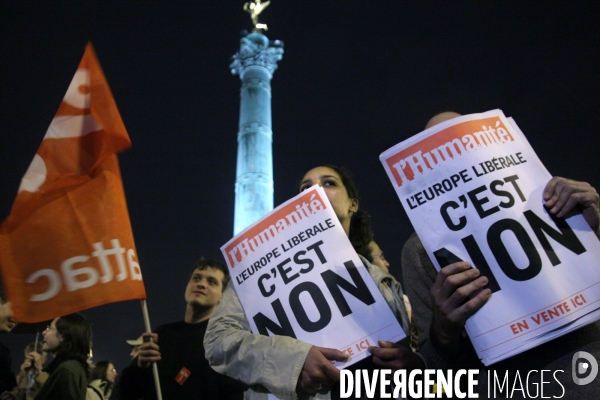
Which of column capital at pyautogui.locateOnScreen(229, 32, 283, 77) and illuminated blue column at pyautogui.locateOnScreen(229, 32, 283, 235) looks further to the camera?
column capital at pyautogui.locateOnScreen(229, 32, 283, 77)


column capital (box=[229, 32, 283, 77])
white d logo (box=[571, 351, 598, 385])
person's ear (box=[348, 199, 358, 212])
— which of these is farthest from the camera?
column capital (box=[229, 32, 283, 77])

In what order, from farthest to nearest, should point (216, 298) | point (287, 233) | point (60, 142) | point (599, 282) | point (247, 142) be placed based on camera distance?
1. point (247, 142)
2. point (216, 298)
3. point (60, 142)
4. point (287, 233)
5. point (599, 282)

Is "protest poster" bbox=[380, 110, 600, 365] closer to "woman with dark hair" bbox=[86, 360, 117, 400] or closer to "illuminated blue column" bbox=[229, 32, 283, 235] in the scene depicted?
"woman with dark hair" bbox=[86, 360, 117, 400]

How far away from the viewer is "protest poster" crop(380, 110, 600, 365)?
1748 mm

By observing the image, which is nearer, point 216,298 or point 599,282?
point 599,282

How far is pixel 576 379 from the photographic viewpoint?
5.74 feet

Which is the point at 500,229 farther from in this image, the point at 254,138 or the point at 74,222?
the point at 254,138

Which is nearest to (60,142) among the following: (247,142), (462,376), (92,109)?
(92,109)

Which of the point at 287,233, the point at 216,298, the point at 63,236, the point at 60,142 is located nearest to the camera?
the point at 287,233

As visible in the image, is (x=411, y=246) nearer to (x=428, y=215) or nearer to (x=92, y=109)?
(x=428, y=215)

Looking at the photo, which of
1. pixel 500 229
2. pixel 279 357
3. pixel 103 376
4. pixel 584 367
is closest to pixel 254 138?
pixel 103 376

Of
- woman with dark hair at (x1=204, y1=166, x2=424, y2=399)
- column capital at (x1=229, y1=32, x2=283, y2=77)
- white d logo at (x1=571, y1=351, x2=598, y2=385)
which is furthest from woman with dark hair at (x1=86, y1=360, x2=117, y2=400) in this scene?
column capital at (x1=229, y1=32, x2=283, y2=77)

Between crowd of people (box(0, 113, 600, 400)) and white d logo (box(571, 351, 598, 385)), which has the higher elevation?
crowd of people (box(0, 113, 600, 400))

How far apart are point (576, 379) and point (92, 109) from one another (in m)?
3.27
